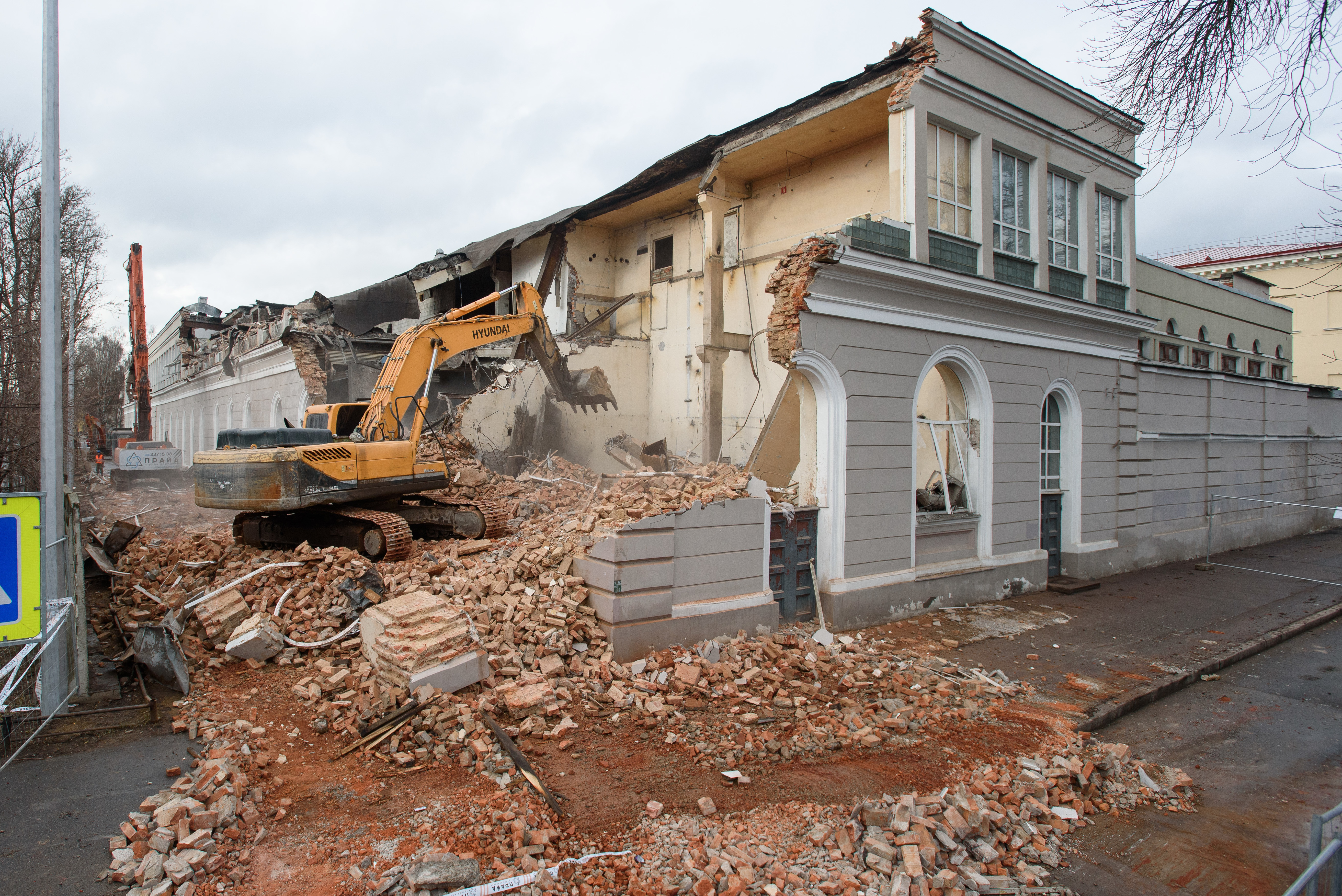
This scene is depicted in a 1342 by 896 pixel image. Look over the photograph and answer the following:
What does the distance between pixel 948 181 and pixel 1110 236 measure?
5409 millimetres

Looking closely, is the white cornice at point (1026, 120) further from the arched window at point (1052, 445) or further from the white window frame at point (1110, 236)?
the arched window at point (1052, 445)

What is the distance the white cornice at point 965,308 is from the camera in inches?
352

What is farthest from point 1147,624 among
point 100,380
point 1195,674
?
point 100,380

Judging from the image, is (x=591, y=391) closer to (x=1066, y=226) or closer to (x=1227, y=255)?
(x=1066, y=226)

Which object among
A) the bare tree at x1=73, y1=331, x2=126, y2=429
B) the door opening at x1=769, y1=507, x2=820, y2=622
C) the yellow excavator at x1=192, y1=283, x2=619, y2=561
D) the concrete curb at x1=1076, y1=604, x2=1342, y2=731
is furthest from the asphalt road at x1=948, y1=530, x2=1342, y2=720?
the bare tree at x1=73, y1=331, x2=126, y2=429

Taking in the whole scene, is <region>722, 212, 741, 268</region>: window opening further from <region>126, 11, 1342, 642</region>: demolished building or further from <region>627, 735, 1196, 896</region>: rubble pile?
<region>627, 735, 1196, 896</region>: rubble pile

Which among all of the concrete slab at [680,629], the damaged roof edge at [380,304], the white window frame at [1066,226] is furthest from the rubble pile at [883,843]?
the damaged roof edge at [380,304]

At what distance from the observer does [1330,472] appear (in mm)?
20266

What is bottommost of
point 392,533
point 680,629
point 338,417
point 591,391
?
point 680,629

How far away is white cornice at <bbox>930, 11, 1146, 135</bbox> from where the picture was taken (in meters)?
10.1

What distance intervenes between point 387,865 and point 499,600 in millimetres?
3285

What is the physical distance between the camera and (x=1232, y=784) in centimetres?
571

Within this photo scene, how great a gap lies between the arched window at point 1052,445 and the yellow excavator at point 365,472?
953 cm

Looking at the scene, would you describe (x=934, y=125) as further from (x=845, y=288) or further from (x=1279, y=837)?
(x=1279, y=837)
